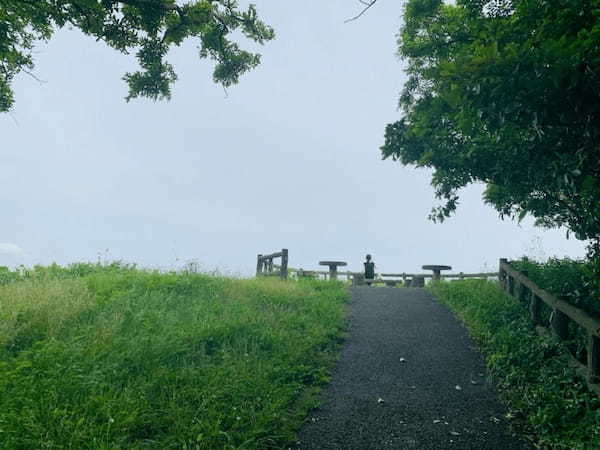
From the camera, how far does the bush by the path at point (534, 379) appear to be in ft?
18.9

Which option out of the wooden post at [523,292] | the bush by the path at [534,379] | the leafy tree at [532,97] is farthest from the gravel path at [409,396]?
the leafy tree at [532,97]

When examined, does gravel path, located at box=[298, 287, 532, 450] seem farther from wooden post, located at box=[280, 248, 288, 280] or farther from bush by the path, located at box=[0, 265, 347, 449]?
wooden post, located at box=[280, 248, 288, 280]

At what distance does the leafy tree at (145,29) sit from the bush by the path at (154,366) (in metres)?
6.04

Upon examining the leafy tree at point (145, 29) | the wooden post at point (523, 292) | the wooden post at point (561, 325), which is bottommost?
the wooden post at point (561, 325)

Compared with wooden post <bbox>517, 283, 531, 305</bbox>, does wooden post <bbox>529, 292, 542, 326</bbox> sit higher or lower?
lower

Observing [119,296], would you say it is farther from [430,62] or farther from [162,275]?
[430,62]

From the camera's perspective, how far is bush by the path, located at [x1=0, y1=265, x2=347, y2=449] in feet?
16.9

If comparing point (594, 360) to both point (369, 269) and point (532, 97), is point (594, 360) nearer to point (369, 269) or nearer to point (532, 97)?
point (532, 97)

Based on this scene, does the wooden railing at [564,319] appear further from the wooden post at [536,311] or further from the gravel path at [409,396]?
the gravel path at [409,396]

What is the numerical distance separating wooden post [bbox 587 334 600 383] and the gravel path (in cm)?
140

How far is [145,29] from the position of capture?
11508 millimetres

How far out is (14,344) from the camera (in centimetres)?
747

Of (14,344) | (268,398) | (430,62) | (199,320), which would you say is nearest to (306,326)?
(199,320)

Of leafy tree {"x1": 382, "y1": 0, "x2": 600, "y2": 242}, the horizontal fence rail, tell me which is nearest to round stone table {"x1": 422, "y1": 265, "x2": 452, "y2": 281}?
the horizontal fence rail
